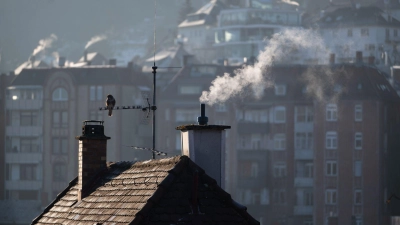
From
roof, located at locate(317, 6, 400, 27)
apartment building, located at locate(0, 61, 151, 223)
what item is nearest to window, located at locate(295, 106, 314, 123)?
apartment building, located at locate(0, 61, 151, 223)

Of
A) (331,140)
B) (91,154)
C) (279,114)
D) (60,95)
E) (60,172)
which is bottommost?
(60,172)

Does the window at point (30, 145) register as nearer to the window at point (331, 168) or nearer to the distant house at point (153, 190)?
the window at point (331, 168)

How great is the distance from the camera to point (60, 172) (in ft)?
419

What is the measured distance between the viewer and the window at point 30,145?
132 meters

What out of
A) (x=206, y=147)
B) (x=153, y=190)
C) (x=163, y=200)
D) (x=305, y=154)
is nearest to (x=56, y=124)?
(x=305, y=154)

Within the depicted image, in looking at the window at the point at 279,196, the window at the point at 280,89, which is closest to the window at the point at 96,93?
the window at the point at 280,89

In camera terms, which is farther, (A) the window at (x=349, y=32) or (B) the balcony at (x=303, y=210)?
(A) the window at (x=349, y=32)

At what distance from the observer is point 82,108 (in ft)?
425

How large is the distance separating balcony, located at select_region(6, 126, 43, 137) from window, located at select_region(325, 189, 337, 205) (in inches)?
1135

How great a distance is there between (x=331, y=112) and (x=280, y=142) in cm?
547

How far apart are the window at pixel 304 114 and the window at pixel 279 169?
3898mm

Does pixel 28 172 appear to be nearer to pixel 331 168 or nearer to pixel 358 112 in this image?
pixel 331 168

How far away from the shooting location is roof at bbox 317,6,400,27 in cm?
17150

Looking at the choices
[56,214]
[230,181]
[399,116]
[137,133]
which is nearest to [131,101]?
[137,133]
